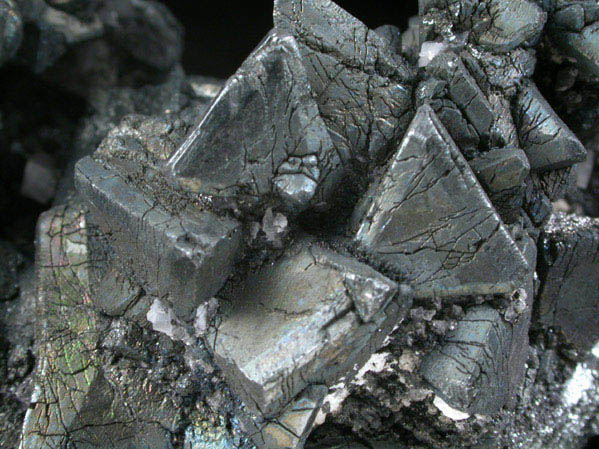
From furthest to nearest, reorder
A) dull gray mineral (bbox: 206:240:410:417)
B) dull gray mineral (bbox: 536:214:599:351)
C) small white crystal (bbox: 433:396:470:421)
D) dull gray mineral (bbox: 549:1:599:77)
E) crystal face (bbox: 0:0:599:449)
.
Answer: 1. dull gray mineral (bbox: 536:214:599:351)
2. dull gray mineral (bbox: 549:1:599:77)
3. small white crystal (bbox: 433:396:470:421)
4. crystal face (bbox: 0:0:599:449)
5. dull gray mineral (bbox: 206:240:410:417)

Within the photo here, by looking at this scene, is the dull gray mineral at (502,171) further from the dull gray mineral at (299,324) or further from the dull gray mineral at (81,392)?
the dull gray mineral at (81,392)

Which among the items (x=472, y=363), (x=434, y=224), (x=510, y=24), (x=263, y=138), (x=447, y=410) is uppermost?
(x=510, y=24)

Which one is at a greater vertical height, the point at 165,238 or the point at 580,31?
the point at 580,31

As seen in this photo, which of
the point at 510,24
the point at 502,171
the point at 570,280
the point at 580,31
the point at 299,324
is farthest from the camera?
the point at 570,280

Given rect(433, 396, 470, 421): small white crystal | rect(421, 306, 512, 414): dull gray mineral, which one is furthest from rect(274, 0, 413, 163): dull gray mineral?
rect(433, 396, 470, 421): small white crystal

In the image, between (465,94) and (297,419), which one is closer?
(297,419)

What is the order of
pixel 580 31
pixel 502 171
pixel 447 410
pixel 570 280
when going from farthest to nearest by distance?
pixel 570 280 → pixel 580 31 → pixel 447 410 → pixel 502 171

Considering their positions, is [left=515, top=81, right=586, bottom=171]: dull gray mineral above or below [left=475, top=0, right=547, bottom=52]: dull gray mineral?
below

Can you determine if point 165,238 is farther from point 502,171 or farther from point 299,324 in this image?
point 502,171

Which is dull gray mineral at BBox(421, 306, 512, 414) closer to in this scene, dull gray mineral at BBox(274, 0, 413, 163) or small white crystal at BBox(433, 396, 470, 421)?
small white crystal at BBox(433, 396, 470, 421)

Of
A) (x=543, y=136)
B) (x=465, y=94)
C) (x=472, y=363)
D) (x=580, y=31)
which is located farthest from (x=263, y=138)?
(x=580, y=31)
